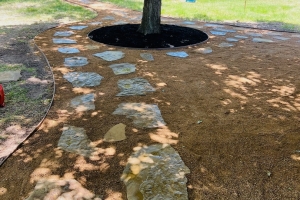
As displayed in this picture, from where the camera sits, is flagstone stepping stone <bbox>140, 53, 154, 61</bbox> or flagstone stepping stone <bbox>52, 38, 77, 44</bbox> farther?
flagstone stepping stone <bbox>52, 38, 77, 44</bbox>

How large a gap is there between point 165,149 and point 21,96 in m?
2.01

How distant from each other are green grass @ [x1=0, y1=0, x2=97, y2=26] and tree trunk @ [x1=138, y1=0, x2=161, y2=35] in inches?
110

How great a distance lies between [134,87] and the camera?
3.73 metres

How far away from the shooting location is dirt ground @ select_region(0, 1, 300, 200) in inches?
84.7

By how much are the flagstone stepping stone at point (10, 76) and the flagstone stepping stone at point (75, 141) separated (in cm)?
162

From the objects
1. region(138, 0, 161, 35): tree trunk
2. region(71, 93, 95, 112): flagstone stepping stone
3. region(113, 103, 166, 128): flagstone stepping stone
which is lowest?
region(113, 103, 166, 128): flagstone stepping stone

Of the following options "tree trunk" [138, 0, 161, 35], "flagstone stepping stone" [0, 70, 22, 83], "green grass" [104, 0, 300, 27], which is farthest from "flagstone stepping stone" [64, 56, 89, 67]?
"green grass" [104, 0, 300, 27]

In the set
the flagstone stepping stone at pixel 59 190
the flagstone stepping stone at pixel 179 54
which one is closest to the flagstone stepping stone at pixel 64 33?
the flagstone stepping stone at pixel 179 54

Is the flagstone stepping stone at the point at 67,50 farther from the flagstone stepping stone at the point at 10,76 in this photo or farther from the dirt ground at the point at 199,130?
the flagstone stepping stone at the point at 10,76

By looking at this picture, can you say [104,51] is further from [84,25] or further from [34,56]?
[84,25]

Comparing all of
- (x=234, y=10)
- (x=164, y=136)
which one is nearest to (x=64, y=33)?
(x=164, y=136)

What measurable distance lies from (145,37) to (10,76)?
293 cm

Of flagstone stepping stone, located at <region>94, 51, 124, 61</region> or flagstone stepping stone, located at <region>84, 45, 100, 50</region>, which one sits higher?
flagstone stepping stone, located at <region>84, 45, 100, 50</region>

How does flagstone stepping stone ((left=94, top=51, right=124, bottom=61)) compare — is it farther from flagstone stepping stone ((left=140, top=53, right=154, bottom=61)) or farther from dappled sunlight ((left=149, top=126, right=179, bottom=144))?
dappled sunlight ((left=149, top=126, right=179, bottom=144))
